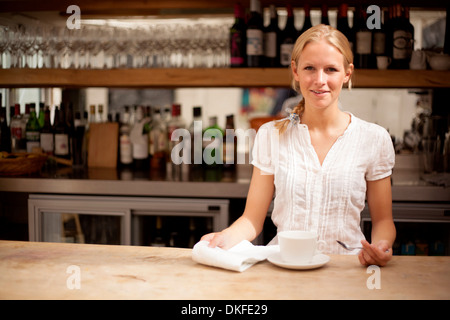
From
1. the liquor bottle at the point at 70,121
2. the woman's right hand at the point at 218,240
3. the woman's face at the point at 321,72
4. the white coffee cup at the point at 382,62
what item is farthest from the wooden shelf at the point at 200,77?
the woman's right hand at the point at 218,240

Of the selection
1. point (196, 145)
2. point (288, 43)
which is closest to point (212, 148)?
point (196, 145)

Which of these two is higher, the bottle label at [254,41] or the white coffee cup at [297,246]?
the bottle label at [254,41]

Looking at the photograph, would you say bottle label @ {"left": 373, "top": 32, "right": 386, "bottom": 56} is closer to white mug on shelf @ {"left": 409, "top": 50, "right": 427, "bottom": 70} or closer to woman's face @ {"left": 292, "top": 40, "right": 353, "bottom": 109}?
white mug on shelf @ {"left": 409, "top": 50, "right": 427, "bottom": 70}

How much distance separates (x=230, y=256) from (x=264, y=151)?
23.4 inches

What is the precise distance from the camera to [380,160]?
60.1 inches

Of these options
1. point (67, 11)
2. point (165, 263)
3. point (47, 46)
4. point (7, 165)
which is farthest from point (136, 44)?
point (165, 263)

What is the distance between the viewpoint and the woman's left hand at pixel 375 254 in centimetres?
108

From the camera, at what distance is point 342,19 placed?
8.75 feet

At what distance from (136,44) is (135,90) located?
0.78 m

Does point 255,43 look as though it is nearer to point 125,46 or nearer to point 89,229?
point 125,46

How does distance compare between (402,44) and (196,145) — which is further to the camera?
(196,145)

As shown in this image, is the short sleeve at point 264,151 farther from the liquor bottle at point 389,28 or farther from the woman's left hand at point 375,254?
the liquor bottle at point 389,28

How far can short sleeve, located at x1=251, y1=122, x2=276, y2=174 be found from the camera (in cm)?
160

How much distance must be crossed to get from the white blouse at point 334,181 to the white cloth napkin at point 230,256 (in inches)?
15.2
